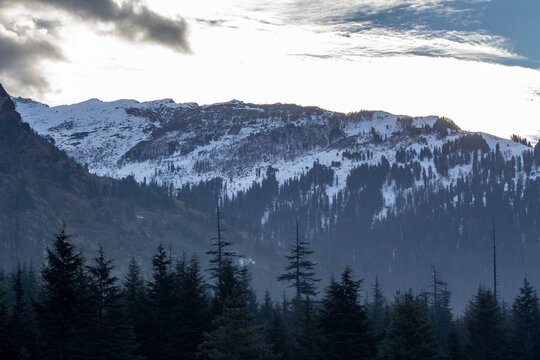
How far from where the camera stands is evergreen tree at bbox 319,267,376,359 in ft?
170

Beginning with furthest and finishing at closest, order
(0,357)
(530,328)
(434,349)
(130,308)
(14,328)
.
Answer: (530,328) < (130,308) < (14,328) < (434,349) < (0,357)

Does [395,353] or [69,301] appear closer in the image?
[69,301]

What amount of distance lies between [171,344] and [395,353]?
16464mm

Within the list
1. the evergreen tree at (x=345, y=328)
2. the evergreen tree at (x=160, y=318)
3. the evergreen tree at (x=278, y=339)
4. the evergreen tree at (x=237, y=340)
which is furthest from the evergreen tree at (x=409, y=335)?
the evergreen tree at (x=160, y=318)

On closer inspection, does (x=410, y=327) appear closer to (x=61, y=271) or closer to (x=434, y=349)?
(x=434, y=349)

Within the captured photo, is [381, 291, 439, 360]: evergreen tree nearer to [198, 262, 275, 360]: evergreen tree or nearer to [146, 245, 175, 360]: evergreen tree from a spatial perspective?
[198, 262, 275, 360]: evergreen tree

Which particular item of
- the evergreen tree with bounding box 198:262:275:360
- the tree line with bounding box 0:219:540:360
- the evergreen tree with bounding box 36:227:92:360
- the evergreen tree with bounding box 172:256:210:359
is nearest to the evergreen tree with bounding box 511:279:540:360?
the tree line with bounding box 0:219:540:360

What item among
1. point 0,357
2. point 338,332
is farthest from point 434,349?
point 0,357

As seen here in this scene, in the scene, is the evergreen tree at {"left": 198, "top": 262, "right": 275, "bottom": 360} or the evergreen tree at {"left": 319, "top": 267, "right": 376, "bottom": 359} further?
the evergreen tree at {"left": 319, "top": 267, "right": 376, "bottom": 359}

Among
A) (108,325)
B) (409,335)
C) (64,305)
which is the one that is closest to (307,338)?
(409,335)

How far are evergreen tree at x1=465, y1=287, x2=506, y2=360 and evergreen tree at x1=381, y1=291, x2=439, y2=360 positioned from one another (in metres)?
17.6

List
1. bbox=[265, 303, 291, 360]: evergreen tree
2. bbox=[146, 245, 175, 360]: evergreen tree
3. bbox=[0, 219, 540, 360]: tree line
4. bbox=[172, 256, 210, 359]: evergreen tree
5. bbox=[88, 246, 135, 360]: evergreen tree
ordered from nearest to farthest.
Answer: bbox=[0, 219, 540, 360]: tree line → bbox=[88, 246, 135, 360]: evergreen tree → bbox=[172, 256, 210, 359]: evergreen tree → bbox=[146, 245, 175, 360]: evergreen tree → bbox=[265, 303, 291, 360]: evergreen tree

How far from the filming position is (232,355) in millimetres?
47125

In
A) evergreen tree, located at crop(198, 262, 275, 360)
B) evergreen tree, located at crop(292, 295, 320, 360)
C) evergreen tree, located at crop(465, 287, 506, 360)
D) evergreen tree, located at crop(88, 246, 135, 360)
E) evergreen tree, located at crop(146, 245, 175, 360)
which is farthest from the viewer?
evergreen tree, located at crop(465, 287, 506, 360)
